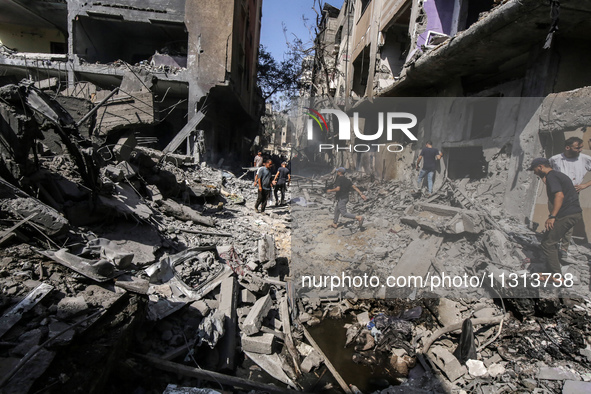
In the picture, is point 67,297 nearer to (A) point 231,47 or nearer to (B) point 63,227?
(B) point 63,227

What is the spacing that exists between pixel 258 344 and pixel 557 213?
4325mm

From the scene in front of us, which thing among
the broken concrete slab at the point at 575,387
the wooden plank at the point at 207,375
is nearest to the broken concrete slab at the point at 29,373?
the wooden plank at the point at 207,375

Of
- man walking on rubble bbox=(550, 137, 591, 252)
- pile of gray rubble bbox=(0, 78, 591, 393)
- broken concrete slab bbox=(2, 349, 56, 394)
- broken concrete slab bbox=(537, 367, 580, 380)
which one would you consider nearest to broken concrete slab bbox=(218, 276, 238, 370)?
pile of gray rubble bbox=(0, 78, 591, 393)

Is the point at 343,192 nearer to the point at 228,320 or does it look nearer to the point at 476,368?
the point at 228,320

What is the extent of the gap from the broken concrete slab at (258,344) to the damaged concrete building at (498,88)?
290 centimetres

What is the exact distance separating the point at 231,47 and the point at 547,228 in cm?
1322

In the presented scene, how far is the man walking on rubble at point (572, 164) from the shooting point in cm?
400

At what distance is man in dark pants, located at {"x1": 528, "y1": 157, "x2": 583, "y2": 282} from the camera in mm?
4004

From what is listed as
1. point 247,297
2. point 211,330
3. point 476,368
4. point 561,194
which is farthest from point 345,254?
point 561,194

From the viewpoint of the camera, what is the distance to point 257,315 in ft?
13.8

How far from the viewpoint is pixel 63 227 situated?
4254mm

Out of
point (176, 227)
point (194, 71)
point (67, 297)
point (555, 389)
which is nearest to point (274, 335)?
point (67, 297)

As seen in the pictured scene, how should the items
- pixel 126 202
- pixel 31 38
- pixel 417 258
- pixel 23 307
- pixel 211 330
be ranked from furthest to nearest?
pixel 31 38 → pixel 126 202 → pixel 417 258 → pixel 211 330 → pixel 23 307

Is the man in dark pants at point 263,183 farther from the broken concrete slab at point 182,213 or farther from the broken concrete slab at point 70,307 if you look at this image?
the broken concrete slab at point 70,307
